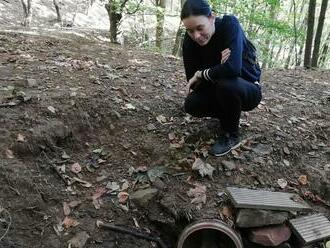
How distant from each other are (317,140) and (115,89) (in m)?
2.74

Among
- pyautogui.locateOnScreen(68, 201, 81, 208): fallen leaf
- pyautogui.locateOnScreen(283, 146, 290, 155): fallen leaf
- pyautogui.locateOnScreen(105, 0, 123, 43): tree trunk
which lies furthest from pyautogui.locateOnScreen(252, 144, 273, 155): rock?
pyautogui.locateOnScreen(105, 0, 123, 43): tree trunk

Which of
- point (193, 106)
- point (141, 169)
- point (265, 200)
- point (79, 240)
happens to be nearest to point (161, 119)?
point (193, 106)

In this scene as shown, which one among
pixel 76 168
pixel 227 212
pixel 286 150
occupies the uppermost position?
pixel 286 150

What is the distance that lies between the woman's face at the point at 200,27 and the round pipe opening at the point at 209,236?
169 centimetres

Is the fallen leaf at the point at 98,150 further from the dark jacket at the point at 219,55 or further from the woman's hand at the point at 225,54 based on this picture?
the woman's hand at the point at 225,54

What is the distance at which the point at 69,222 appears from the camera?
352cm

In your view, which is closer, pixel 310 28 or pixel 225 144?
pixel 225 144

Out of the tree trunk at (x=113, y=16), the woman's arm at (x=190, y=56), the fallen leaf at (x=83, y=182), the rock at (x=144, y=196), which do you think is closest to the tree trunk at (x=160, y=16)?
the tree trunk at (x=113, y=16)

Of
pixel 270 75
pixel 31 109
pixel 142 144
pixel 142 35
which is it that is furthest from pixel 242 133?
pixel 142 35

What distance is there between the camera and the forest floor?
11.6ft

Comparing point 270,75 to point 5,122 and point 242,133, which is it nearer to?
point 242,133

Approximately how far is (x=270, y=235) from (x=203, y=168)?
0.91m

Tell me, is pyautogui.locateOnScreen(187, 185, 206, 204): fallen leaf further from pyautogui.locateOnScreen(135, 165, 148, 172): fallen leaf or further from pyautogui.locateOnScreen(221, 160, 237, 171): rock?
pyautogui.locateOnScreen(135, 165, 148, 172): fallen leaf

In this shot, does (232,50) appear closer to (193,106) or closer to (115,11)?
(193,106)
